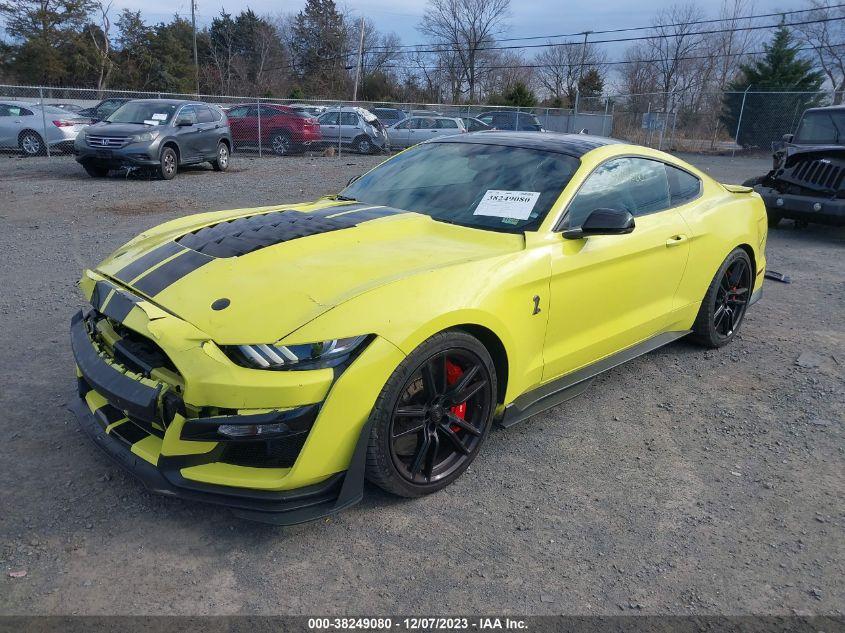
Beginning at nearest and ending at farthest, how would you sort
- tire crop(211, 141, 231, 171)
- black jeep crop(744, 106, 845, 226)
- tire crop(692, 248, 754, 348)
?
tire crop(692, 248, 754, 348), black jeep crop(744, 106, 845, 226), tire crop(211, 141, 231, 171)

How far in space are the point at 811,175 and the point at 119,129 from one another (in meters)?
12.4

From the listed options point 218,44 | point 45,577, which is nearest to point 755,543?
point 45,577

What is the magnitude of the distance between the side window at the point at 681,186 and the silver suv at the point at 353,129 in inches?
700

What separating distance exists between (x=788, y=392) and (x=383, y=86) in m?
51.6

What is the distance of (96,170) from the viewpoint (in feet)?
45.6

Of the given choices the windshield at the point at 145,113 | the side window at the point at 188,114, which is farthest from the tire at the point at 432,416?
the side window at the point at 188,114

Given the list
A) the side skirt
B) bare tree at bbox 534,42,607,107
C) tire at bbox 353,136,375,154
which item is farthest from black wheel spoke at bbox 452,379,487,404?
bare tree at bbox 534,42,607,107

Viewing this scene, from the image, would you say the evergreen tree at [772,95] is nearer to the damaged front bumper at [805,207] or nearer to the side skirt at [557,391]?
the damaged front bumper at [805,207]

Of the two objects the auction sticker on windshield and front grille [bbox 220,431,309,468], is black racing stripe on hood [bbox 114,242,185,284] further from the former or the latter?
the auction sticker on windshield

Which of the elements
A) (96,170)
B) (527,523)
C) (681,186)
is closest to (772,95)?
(96,170)

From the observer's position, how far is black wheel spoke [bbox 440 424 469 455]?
9.73ft

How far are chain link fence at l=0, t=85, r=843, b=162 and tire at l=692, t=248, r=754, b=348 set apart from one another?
11.1 metres

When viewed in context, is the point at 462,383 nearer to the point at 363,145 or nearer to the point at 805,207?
the point at 805,207

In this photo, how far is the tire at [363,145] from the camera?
21491mm
